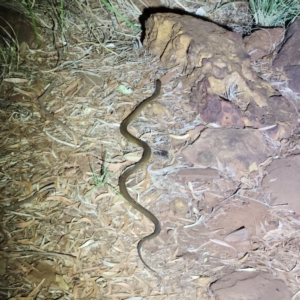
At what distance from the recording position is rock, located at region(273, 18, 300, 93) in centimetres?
290

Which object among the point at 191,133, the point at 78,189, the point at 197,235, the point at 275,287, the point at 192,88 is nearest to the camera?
the point at 275,287

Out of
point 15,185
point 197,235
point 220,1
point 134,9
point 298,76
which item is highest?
point 220,1

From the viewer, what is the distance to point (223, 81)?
264 centimetres

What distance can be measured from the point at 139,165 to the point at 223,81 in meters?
1.04

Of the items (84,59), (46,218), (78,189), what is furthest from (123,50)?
(46,218)

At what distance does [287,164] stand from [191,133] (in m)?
0.80

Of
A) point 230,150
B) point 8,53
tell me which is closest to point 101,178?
point 230,150

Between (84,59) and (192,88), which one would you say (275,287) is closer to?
(192,88)

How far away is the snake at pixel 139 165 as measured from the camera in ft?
6.88

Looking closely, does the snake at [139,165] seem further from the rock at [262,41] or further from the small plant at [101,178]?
the rock at [262,41]

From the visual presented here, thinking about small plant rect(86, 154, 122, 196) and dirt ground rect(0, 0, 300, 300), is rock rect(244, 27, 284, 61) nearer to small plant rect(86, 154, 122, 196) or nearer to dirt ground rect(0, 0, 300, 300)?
dirt ground rect(0, 0, 300, 300)

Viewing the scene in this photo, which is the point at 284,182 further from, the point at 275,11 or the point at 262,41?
the point at 275,11

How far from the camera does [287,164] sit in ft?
7.94

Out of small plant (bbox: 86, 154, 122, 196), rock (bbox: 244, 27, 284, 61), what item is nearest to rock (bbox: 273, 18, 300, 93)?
rock (bbox: 244, 27, 284, 61)
